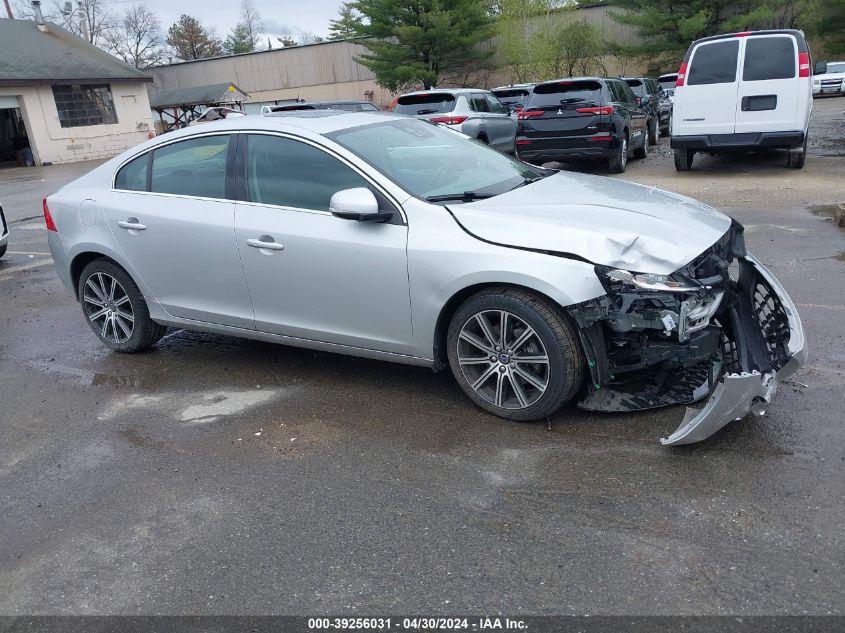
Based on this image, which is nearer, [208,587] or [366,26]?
[208,587]

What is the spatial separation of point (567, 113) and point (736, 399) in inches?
414

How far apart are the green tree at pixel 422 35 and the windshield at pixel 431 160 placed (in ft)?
118

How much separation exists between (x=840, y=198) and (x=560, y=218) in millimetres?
7780

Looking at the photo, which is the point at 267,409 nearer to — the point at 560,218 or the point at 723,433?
the point at 560,218

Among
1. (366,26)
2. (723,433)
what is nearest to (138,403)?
(723,433)

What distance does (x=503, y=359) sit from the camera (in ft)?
13.0

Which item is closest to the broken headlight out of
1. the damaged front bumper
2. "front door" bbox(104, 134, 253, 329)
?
the damaged front bumper

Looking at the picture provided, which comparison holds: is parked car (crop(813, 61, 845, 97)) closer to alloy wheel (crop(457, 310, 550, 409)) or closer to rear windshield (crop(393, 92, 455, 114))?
rear windshield (crop(393, 92, 455, 114))

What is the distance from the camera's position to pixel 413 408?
14.3 feet

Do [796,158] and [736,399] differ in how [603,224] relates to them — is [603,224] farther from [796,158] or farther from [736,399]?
[796,158]

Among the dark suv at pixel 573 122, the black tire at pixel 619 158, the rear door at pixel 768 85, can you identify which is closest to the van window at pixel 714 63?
the rear door at pixel 768 85

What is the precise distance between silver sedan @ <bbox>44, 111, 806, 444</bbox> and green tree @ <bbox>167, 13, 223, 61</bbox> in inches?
3568

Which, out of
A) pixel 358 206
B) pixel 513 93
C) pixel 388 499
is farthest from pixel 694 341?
pixel 513 93

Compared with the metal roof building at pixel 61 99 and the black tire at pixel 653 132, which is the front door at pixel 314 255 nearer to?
the black tire at pixel 653 132
